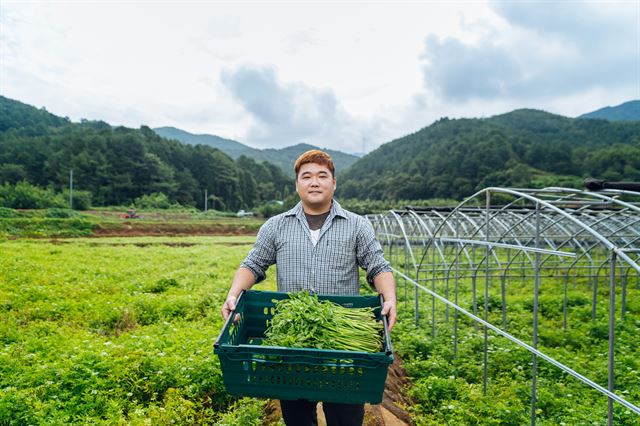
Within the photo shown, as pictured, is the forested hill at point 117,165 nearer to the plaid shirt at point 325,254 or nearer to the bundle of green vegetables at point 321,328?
the plaid shirt at point 325,254

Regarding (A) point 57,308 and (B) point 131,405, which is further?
(A) point 57,308

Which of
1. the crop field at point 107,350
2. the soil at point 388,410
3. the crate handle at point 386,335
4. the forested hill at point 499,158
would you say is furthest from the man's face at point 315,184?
A: the forested hill at point 499,158

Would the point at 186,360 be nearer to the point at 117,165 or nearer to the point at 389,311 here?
the point at 389,311

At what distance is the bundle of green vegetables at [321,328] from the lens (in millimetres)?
2736

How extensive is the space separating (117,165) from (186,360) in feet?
237

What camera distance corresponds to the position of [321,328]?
283 cm

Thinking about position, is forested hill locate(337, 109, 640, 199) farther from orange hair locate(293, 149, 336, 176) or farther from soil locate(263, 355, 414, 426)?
orange hair locate(293, 149, 336, 176)

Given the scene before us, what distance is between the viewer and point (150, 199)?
66625 millimetres

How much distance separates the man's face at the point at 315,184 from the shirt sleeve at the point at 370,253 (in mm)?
397

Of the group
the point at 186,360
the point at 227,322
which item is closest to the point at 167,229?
the point at 186,360

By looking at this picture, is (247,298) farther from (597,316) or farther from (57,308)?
(597,316)

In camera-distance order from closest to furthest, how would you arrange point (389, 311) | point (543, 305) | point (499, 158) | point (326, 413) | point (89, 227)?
point (389, 311) < point (326, 413) < point (543, 305) < point (89, 227) < point (499, 158)

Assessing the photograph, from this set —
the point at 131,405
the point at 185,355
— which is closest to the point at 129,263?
the point at 185,355

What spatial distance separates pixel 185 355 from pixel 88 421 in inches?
75.2
